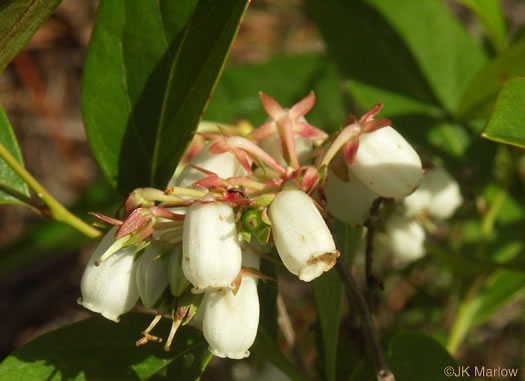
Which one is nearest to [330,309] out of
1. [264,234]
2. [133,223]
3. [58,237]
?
[264,234]

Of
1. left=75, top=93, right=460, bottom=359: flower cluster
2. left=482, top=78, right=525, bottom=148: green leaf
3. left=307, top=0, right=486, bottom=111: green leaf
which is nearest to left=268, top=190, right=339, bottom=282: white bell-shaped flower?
left=75, top=93, right=460, bottom=359: flower cluster

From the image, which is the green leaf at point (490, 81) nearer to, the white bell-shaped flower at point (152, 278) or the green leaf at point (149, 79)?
the green leaf at point (149, 79)

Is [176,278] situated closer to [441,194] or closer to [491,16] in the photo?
[441,194]

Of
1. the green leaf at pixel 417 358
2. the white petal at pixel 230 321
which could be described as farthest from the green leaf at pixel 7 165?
the green leaf at pixel 417 358

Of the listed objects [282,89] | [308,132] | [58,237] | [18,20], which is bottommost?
[58,237]

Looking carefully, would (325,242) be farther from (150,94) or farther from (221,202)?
(150,94)

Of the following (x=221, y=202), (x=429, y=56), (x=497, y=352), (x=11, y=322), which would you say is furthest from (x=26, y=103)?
(x=221, y=202)

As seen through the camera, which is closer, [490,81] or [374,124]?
[374,124]
